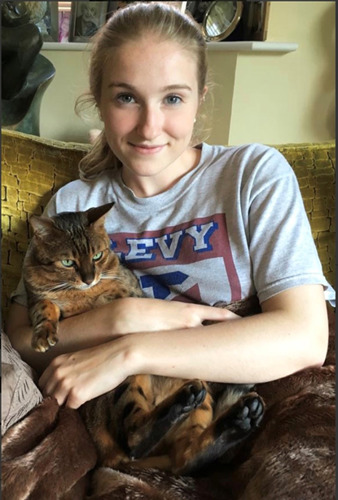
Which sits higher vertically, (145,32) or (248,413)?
(145,32)

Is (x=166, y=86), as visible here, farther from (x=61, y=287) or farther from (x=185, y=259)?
(x=61, y=287)

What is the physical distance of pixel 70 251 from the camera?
1174 millimetres

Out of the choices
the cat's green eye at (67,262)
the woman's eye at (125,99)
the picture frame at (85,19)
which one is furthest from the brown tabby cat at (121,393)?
the picture frame at (85,19)

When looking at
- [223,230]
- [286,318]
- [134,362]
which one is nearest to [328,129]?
[223,230]

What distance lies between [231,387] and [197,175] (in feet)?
1.56

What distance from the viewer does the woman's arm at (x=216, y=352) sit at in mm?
989

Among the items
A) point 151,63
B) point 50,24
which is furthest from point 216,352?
point 50,24

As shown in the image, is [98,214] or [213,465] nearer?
[213,465]

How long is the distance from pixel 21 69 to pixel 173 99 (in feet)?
3.10

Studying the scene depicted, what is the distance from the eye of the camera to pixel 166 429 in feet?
3.10

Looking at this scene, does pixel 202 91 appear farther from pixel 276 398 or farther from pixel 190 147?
pixel 276 398

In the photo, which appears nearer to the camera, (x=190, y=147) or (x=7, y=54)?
(x=190, y=147)

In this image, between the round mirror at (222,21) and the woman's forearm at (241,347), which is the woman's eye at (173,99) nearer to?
the woman's forearm at (241,347)

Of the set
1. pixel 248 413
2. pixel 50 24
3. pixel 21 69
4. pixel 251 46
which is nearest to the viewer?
pixel 248 413
